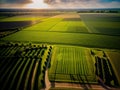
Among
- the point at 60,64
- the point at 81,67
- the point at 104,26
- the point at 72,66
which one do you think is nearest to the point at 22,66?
the point at 60,64

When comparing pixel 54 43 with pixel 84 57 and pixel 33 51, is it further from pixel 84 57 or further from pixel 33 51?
pixel 84 57

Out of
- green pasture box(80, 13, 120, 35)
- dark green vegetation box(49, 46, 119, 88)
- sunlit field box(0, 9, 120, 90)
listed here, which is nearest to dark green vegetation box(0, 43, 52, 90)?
sunlit field box(0, 9, 120, 90)

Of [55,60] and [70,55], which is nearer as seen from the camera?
[55,60]

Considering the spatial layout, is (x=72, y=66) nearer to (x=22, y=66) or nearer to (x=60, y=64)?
(x=60, y=64)

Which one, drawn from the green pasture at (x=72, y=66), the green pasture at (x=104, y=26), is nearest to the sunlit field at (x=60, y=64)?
the green pasture at (x=72, y=66)

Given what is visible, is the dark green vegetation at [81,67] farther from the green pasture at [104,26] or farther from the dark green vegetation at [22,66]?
the green pasture at [104,26]

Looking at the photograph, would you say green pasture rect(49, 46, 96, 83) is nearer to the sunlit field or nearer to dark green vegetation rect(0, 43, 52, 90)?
the sunlit field

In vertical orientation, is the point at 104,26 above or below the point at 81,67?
above

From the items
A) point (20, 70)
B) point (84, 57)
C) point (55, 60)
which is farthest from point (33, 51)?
point (84, 57)
